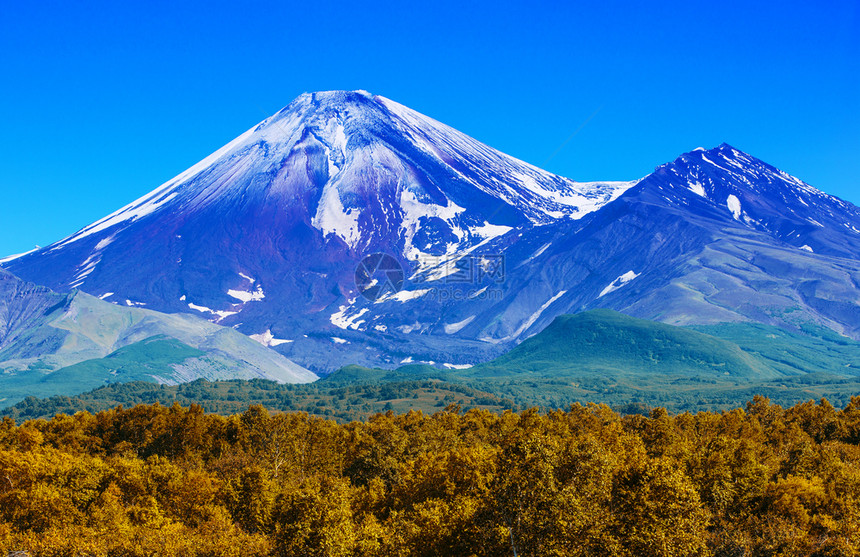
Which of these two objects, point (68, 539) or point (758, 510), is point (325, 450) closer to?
point (68, 539)

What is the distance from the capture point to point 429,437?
7744 centimetres

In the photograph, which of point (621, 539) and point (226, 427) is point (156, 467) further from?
point (621, 539)

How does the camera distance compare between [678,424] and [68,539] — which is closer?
[68,539]

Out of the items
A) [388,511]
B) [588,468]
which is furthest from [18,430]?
[588,468]

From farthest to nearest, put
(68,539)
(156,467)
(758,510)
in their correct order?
1. (156,467)
2. (758,510)
3. (68,539)

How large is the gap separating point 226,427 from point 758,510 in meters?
55.9

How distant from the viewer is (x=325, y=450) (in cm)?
7462

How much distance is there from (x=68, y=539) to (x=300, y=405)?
136 metres

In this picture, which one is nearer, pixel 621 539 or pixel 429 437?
pixel 621 539

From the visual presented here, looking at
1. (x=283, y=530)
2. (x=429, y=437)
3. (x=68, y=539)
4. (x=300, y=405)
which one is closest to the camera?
(x=283, y=530)

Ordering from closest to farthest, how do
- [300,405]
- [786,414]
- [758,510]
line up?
1. [758,510]
2. [786,414]
3. [300,405]

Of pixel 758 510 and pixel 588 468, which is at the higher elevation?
pixel 588 468

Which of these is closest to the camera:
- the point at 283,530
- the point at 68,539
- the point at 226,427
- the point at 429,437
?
the point at 283,530

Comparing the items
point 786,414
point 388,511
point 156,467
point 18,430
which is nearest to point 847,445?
point 786,414
